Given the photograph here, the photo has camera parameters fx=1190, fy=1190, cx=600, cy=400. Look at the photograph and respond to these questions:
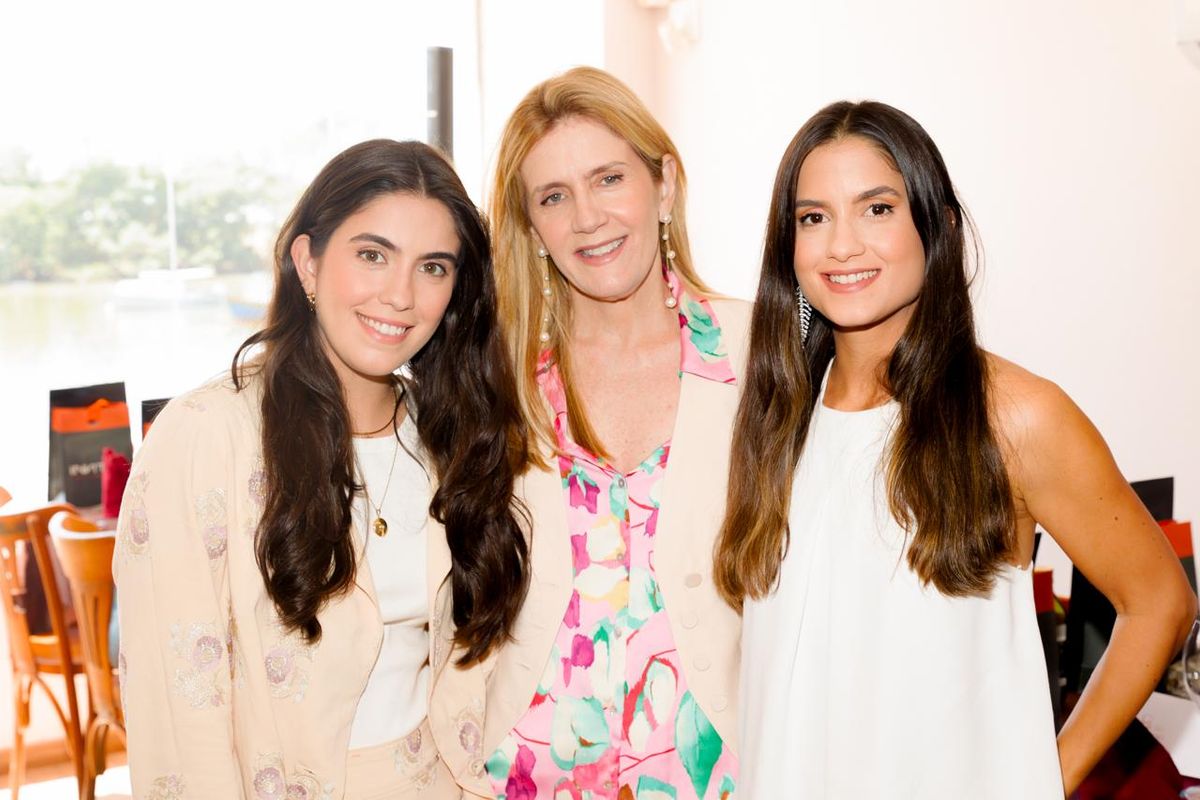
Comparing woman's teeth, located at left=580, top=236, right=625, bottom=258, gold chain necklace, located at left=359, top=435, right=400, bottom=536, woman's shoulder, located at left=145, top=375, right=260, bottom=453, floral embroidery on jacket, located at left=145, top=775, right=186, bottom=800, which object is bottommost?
floral embroidery on jacket, located at left=145, top=775, right=186, bottom=800

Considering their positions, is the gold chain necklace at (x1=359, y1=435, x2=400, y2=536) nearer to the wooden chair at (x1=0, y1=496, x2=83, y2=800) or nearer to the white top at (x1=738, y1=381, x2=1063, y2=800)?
the white top at (x1=738, y1=381, x2=1063, y2=800)

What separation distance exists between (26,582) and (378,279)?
97.3 inches

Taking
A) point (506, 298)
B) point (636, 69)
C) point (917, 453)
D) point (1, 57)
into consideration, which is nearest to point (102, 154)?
point (1, 57)

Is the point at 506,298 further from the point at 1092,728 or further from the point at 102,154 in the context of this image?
the point at 102,154

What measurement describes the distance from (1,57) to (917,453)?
14.7 ft

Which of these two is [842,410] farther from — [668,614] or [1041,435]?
[668,614]

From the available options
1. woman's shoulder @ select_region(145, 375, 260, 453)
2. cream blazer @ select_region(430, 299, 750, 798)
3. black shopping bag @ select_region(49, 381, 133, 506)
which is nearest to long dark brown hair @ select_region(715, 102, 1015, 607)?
cream blazer @ select_region(430, 299, 750, 798)

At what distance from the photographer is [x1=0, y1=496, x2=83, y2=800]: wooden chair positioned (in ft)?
11.7

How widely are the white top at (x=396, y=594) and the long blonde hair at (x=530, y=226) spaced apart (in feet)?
0.81

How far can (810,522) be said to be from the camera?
5.87 feet

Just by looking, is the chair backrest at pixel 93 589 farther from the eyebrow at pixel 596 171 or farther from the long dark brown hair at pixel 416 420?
the eyebrow at pixel 596 171

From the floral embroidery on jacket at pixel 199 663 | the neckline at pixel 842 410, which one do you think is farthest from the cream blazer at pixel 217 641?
the neckline at pixel 842 410

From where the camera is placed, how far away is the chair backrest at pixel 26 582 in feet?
11.6

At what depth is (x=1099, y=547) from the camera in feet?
5.32
